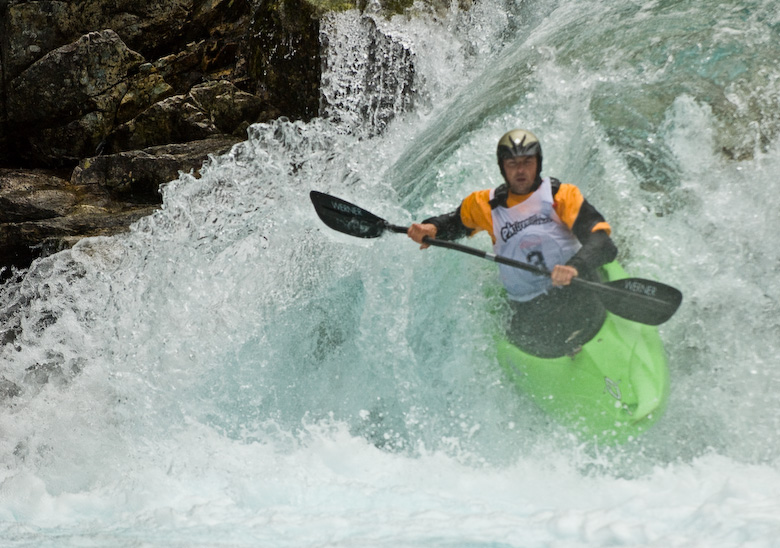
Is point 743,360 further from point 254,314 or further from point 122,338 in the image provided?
point 122,338

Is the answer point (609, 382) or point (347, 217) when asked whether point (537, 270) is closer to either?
point (609, 382)

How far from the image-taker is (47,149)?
8477 millimetres

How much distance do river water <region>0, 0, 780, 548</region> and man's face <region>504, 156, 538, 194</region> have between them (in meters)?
0.67

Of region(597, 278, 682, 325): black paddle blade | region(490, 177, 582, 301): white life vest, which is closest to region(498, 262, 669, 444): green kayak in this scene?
region(597, 278, 682, 325): black paddle blade

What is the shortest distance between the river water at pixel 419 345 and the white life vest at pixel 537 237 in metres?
0.37

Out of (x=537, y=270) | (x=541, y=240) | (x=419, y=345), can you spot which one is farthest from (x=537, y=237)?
(x=419, y=345)

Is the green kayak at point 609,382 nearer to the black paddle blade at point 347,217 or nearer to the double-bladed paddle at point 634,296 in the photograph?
the double-bladed paddle at point 634,296

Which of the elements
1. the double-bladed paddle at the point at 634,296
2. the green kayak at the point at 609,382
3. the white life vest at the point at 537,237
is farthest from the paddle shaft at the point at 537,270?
the green kayak at the point at 609,382

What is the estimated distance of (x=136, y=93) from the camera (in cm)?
829

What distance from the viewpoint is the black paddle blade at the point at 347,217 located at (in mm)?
3996

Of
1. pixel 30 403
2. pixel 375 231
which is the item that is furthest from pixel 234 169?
pixel 30 403

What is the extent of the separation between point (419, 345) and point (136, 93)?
5694 millimetres

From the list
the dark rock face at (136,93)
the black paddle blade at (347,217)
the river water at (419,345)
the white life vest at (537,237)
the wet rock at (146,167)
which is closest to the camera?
the river water at (419,345)

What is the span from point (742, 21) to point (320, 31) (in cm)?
358
